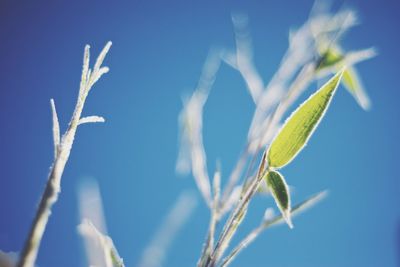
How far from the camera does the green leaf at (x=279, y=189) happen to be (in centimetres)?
42

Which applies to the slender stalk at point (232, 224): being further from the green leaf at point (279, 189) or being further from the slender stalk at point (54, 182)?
the slender stalk at point (54, 182)

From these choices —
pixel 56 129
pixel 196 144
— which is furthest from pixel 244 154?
pixel 56 129

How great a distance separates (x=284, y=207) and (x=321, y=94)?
0.46 feet

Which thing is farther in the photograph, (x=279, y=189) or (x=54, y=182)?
→ (x=279, y=189)

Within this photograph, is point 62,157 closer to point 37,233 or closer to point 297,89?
point 37,233

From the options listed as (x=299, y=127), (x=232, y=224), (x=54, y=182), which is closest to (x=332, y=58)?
(x=299, y=127)

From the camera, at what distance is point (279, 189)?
0.43 meters

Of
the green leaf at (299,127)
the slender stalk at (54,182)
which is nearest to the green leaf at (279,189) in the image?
the green leaf at (299,127)

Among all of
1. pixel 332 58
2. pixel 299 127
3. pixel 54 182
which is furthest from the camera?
pixel 332 58

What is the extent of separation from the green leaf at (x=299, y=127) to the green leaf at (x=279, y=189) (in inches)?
0.6

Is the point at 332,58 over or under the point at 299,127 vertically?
over

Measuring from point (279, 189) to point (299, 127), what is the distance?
0.26 ft

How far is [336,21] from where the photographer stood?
25.8 inches

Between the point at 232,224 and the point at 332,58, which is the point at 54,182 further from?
the point at 332,58
